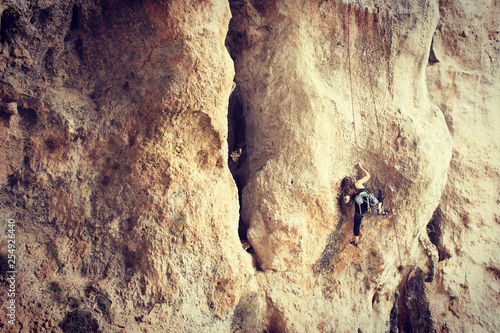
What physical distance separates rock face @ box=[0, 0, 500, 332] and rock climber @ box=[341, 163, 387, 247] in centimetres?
25

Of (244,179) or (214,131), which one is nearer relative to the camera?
(214,131)

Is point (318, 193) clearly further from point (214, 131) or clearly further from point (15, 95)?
point (15, 95)

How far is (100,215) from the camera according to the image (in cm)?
500

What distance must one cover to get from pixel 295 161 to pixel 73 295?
437 centimetres

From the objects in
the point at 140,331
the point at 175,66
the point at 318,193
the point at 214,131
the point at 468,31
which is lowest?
the point at 140,331

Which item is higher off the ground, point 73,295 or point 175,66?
point 175,66

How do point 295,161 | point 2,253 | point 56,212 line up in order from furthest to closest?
point 295,161 → point 56,212 → point 2,253

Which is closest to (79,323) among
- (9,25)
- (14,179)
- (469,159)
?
(14,179)

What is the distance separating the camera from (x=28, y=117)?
4715mm

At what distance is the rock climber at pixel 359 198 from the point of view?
Result: 6.32 meters

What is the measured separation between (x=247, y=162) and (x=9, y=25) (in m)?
4.63

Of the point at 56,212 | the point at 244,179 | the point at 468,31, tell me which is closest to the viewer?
the point at 56,212

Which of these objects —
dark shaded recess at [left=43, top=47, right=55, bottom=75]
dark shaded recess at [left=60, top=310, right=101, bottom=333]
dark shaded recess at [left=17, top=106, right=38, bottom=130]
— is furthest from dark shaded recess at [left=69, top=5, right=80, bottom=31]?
dark shaded recess at [left=60, top=310, right=101, bottom=333]

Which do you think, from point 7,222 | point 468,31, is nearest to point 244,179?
point 7,222
